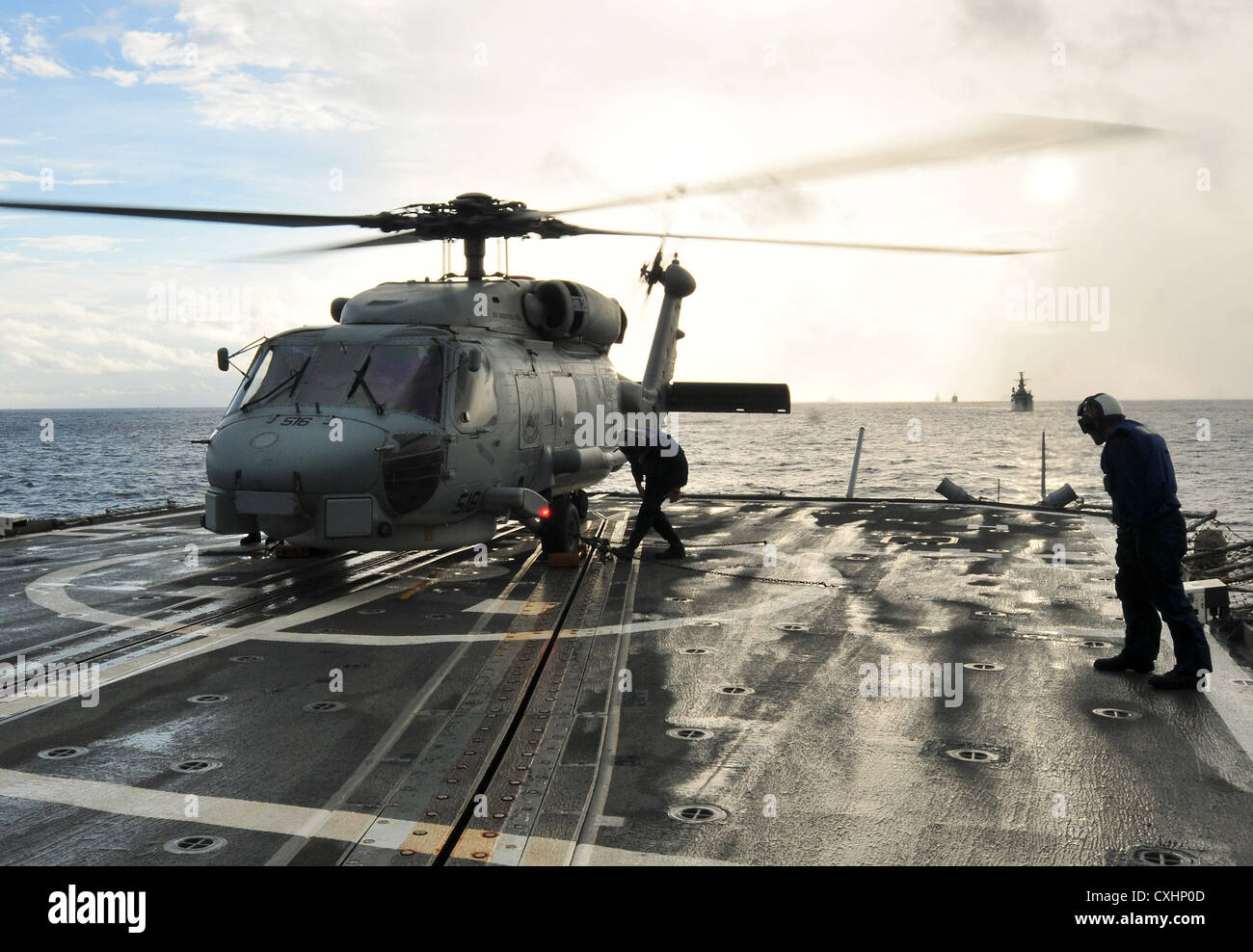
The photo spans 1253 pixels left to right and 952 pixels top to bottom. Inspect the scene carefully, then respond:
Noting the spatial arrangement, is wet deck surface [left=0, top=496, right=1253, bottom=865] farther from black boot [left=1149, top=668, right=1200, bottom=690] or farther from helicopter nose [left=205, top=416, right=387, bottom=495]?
helicopter nose [left=205, top=416, right=387, bottom=495]

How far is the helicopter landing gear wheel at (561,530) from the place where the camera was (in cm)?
1378

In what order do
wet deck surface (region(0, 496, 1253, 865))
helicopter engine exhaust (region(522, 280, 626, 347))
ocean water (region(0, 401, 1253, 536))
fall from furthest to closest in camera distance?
ocean water (region(0, 401, 1253, 536)), helicopter engine exhaust (region(522, 280, 626, 347)), wet deck surface (region(0, 496, 1253, 865))

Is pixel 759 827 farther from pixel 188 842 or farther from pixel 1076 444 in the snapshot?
pixel 1076 444

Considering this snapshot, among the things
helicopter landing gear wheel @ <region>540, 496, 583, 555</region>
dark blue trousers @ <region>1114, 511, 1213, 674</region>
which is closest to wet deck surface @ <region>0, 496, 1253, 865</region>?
dark blue trousers @ <region>1114, 511, 1213, 674</region>

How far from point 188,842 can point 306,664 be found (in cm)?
362

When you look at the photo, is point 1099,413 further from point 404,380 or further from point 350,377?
point 350,377

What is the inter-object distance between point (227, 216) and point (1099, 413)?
9.61 metres

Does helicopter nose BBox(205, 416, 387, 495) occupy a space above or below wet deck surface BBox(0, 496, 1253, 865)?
above

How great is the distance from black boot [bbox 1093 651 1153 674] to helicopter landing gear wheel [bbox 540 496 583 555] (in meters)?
7.35

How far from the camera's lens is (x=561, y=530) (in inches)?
542

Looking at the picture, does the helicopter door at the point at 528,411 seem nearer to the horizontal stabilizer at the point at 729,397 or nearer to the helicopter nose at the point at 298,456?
the helicopter nose at the point at 298,456

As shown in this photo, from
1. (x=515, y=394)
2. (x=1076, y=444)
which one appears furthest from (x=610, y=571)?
(x=1076, y=444)

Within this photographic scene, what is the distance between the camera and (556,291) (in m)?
14.5

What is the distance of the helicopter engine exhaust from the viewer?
571 inches
